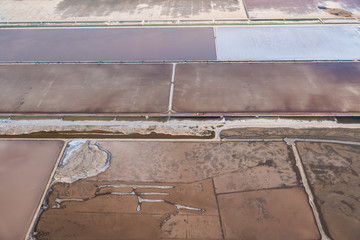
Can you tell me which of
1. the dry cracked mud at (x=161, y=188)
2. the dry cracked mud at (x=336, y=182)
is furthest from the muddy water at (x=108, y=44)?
the dry cracked mud at (x=336, y=182)

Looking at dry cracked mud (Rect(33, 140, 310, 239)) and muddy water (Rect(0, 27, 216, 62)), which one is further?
muddy water (Rect(0, 27, 216, 62))

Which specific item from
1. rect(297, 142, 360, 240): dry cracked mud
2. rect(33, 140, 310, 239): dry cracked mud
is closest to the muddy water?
A: rect(33, 140, 310, 239): dry cracked mud

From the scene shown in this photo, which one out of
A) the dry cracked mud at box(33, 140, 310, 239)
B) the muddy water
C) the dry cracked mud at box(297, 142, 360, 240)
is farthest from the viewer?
the muddy water

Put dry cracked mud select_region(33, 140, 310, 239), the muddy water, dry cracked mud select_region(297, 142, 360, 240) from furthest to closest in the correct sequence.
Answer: the muddy water < dry cracked mud select_region(33, 140, 310, 239) < dry cracked mud select_region(297, 142, 360, 240)

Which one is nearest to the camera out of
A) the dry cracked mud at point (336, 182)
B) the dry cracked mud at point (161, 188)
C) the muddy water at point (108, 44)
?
the dry cracked mud at point (336, 182)

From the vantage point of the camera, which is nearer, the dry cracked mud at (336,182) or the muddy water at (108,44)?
the dry cracked mud at (336,182)

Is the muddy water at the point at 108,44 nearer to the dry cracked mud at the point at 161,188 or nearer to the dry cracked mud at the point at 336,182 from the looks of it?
the dry cracked mud at the point at 161,188

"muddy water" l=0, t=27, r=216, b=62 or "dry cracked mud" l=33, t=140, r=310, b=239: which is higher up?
"muddy water" l=0, t=27, r=216, b=62

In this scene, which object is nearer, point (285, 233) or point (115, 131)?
point (285, 233)

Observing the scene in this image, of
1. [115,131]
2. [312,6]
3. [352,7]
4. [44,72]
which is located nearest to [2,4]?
[44,72]

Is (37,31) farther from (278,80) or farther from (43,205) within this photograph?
(278,80)

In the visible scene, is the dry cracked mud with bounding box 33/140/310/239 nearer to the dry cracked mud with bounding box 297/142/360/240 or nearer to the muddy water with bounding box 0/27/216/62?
the dry cracked mud with bounding box 297/142/360/240
